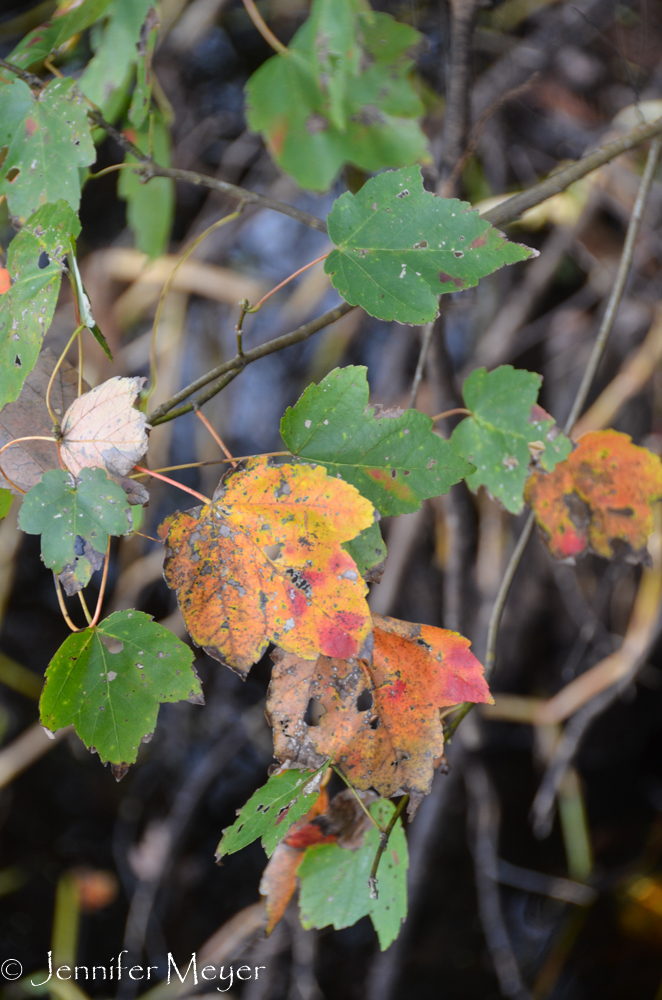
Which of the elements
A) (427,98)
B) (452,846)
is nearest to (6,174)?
(427,98)

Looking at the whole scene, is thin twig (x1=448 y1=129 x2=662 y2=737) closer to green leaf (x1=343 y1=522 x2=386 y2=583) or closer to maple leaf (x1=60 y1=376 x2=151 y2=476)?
green leaf (x1=343 y1=522 x2=386 y2=583)

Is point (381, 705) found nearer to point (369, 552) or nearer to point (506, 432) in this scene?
point (369, 552)

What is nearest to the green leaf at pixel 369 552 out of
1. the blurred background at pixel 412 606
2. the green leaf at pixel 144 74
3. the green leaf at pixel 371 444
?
the green leaf at pixel 371 444

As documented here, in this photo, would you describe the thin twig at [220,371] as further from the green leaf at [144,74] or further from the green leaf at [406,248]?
the green leaf at [144,74]

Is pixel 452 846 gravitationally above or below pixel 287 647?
below

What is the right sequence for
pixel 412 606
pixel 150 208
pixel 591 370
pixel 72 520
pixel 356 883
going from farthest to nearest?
pixel 412 606
pixel 150 208
pixel 591 370
pixel 356 883
pixel 72 520

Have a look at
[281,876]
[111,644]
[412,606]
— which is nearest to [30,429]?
[111,644]

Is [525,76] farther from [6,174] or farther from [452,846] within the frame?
[452,846]
